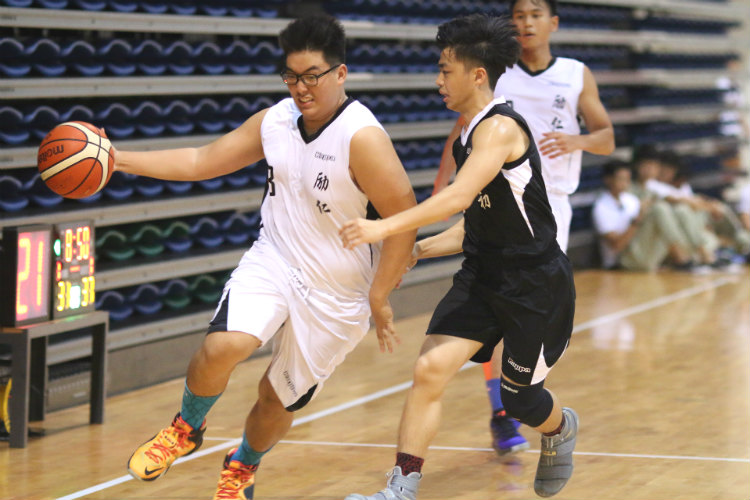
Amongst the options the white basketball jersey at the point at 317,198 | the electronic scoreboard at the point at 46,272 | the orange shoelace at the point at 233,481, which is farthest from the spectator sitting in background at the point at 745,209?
the orange shoelace at the point at 233,481

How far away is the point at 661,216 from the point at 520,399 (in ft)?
28.4

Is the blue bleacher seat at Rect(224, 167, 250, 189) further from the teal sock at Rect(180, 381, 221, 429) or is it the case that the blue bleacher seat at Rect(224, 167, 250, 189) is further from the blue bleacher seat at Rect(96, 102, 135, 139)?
the teal sock at Rect(180, 381, 221, 429)

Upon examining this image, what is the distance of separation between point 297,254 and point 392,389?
2837mm

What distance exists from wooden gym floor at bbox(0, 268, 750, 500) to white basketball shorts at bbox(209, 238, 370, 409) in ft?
2.22

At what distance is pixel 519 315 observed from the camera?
4449mm

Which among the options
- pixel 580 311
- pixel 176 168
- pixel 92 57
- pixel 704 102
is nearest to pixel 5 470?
pixel 176 168

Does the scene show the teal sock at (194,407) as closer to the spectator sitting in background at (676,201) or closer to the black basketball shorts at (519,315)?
the black basketball shorts at (519,315)

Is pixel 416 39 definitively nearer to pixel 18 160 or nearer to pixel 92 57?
pixel 92 57

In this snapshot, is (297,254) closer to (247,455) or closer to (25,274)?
(247,455)

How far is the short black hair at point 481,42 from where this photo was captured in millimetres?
4363

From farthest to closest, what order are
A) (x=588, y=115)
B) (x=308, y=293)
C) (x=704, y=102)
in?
(x=704, y=102) → (x=588, y=115) → (x=308, y=293)

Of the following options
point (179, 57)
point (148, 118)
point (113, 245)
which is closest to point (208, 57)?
point (179, 57)

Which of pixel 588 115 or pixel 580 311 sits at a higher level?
pixel 588 115

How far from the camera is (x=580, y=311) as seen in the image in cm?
1017
